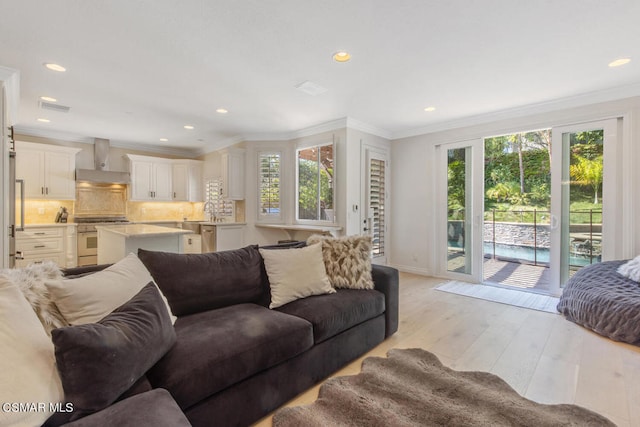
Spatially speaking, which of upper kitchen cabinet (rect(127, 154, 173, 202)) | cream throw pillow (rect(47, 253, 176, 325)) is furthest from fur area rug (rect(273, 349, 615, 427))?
upper kitchen cabinet (rect(127, 154, 173, 202))

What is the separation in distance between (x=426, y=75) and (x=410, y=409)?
2.93m

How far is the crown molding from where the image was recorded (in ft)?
11.0

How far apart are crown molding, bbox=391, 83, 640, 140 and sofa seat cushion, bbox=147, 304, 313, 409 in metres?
4.07

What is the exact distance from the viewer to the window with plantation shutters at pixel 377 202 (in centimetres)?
502

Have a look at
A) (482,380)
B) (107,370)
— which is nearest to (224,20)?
(107,370)

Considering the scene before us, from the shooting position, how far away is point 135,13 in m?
2.10

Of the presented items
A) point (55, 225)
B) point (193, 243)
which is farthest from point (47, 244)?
point (193, 243)

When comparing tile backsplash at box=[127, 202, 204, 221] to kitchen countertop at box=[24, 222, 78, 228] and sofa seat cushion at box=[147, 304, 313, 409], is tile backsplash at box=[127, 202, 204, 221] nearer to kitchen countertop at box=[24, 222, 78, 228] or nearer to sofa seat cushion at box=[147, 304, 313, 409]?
kitchen countertop at box=[24, 222, 78, 228]

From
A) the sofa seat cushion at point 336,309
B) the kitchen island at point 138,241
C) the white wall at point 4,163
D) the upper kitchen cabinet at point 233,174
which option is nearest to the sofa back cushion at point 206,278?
the sofa seat cushion at point 336,309

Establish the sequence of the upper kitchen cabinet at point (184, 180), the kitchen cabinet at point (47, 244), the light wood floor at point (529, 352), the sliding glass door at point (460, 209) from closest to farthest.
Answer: the light wood floor at point (529, 352), the sliding glass door at point (460, 209), the kitchen cabinet at point (47, 244), the upper kitchen cabinet at point (184, 180)

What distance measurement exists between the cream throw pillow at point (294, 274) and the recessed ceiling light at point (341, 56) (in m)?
1.74

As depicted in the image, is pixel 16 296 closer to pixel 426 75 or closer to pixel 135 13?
pixel 135 13

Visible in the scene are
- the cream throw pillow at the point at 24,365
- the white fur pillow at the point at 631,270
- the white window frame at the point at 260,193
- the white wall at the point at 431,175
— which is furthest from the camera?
the white window frame at the point at 260,193

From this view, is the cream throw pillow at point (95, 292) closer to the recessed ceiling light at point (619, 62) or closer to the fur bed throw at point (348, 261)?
the fur bed throw at point (348, 261)
